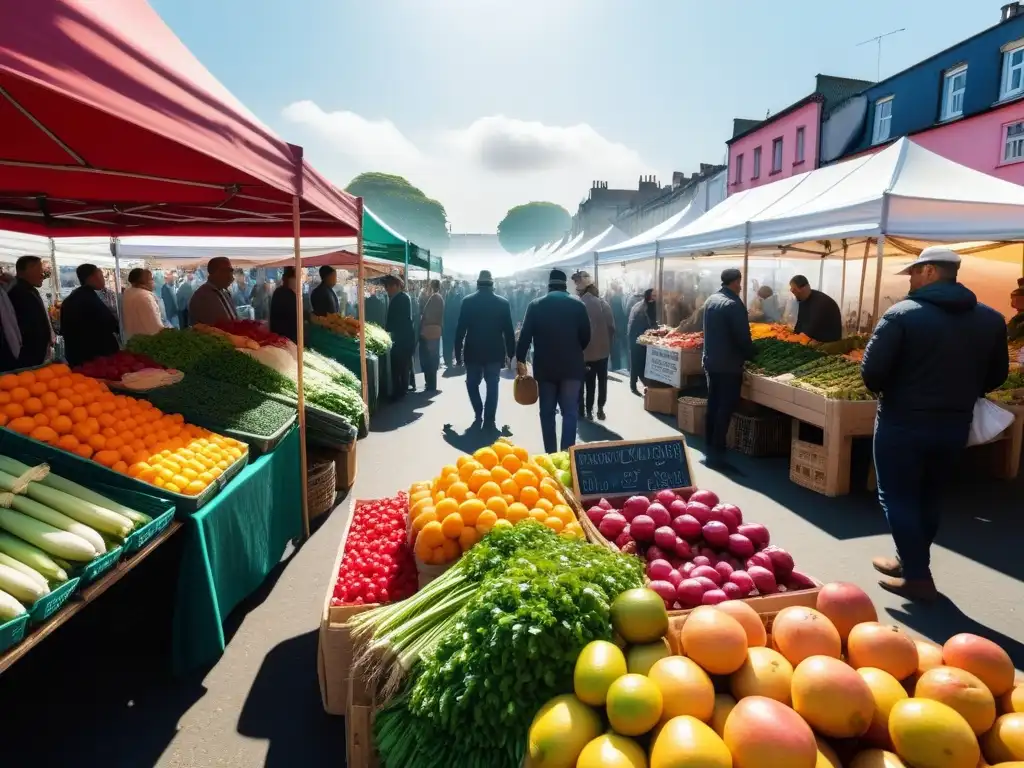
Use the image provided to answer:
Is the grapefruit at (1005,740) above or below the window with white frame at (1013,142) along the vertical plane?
below

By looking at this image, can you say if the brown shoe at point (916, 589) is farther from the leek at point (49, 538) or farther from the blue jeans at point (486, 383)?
the blue jeans at point (486, 383)

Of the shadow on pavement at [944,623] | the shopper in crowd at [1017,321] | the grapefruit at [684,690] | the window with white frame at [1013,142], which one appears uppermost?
the window with white frame at [1013,142]

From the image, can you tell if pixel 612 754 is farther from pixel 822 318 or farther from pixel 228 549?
pixel 822 318

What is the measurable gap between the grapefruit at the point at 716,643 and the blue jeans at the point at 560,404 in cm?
442

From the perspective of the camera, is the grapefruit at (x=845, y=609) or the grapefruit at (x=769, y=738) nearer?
the grapefruit at (x=769, y=738)

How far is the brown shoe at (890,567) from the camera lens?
4297 millimetres

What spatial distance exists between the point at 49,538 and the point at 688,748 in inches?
91.1

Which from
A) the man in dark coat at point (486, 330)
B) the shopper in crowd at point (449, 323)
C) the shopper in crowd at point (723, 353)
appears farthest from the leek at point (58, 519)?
the shopper in crowd at point (449, 323)

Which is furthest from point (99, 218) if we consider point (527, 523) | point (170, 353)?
point (527, 523)

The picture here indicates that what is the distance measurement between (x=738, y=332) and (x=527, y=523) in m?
4.51

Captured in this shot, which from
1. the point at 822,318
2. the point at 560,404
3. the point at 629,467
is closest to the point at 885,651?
the point at 629,467

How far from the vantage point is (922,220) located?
6285mm

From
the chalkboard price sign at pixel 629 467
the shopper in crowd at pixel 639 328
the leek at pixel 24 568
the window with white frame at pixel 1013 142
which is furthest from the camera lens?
the window with white frame at pixel 1013 142

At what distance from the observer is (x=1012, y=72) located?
16.4m
